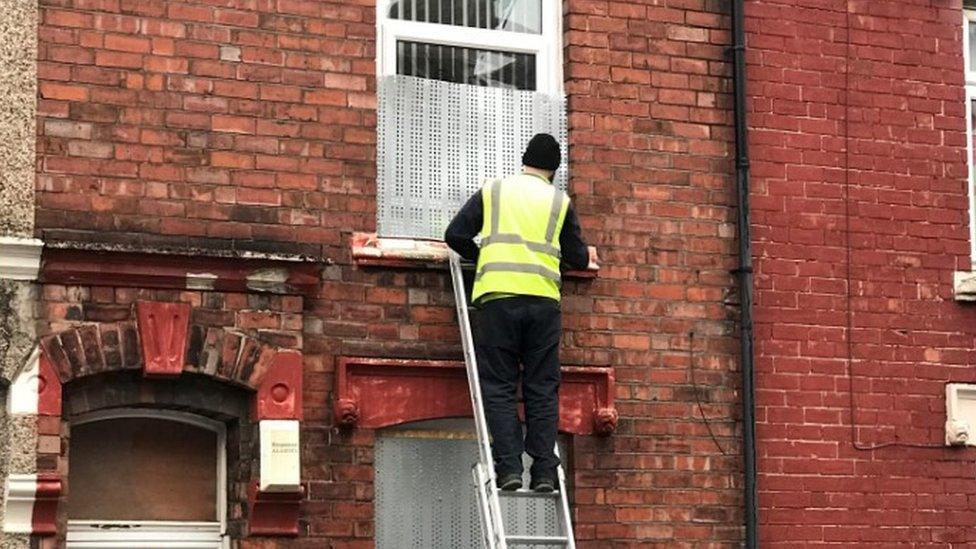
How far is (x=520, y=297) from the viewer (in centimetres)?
1007

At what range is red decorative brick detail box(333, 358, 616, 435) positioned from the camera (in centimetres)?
1036

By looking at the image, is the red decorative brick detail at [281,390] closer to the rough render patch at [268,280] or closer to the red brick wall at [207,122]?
the rough render patch at [268,280]

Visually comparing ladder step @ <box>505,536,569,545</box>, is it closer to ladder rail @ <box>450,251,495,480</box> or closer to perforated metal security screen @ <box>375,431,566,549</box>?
ladder rail @ <box>450,251,495,480</box>

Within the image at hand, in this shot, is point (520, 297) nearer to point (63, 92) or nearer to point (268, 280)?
Result: point (268, 280)

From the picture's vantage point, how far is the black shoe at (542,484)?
9852 millimetres

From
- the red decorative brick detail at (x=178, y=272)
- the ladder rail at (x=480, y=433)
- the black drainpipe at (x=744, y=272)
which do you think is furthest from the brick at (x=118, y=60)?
the black drainpipe at (x=744, y=272)

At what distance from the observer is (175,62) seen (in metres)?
10.4

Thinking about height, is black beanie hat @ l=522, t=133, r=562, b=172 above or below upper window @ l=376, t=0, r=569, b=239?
below

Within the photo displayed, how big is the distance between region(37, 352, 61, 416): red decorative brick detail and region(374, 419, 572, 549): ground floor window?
5.29 ft

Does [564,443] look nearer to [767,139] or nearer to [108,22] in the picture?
[767,139]

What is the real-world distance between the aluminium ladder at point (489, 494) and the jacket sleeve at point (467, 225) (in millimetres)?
245

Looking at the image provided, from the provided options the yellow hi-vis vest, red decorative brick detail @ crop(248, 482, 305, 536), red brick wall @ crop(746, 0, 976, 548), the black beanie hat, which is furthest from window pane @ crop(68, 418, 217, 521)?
red brick wall @ crop(746, 0, 976, 548)

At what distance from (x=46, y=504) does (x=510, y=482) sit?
6.72ft

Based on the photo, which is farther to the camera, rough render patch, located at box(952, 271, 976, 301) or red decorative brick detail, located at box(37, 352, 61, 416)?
rough render patch, located at box(952, 271, 976, 301)
